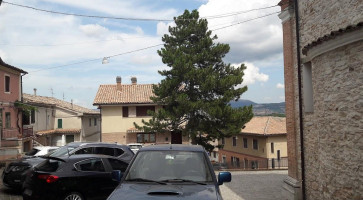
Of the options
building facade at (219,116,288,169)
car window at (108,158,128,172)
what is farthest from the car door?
building facade at (219,116,288,169)

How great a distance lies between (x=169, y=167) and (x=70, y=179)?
298 cm

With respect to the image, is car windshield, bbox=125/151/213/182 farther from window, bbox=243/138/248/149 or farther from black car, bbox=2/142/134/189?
window, bbox=243/138/248/149

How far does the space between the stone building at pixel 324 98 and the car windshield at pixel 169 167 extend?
3204mm

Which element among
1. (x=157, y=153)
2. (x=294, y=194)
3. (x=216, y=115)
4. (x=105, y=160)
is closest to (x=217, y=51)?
(x=216, y=115)

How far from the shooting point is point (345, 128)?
643 centimetres

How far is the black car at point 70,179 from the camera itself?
6.66m

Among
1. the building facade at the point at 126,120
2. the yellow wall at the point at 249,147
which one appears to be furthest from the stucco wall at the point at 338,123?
the yellow wall at the point at 249,147

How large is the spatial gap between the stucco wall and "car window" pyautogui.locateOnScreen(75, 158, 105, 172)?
18.1 ft

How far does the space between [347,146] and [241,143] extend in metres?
36.6

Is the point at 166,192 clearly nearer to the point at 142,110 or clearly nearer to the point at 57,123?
the point at 142,110

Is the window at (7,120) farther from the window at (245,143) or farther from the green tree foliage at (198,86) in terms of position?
the window at (245,143)

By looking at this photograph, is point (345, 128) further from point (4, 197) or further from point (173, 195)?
point (4, 197)

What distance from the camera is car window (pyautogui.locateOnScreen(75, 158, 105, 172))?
7405 mm

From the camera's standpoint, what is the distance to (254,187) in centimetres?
1203
